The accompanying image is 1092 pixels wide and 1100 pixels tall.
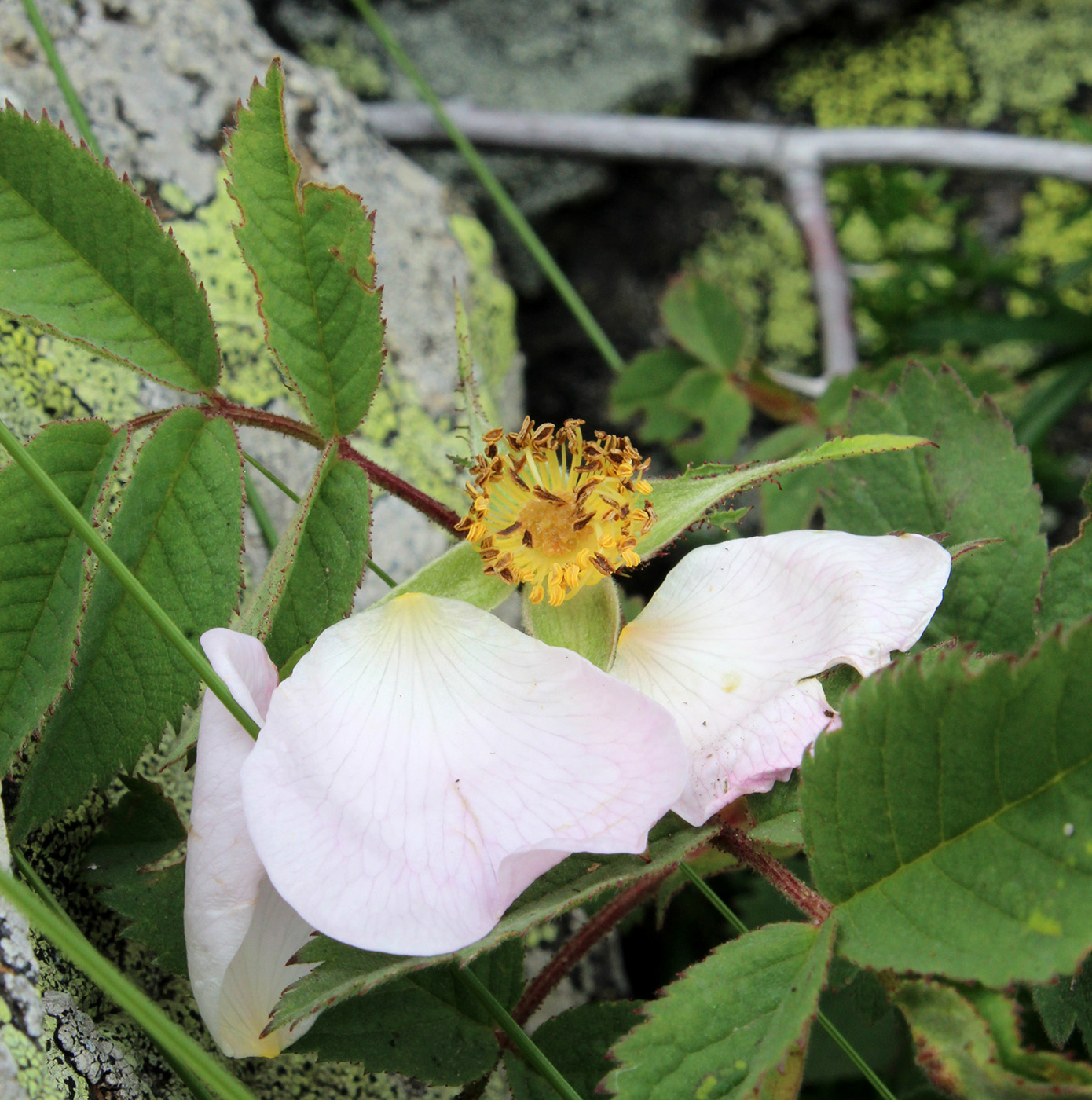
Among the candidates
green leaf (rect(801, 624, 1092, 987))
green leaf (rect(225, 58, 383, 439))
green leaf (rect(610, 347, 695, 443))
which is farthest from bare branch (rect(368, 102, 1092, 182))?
green leaf (rect(801, 624, 1092, 987))

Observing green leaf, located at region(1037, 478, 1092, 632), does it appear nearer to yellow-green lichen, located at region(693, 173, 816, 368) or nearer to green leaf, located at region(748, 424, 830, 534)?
green leaf, located at region(748, 424, 830, 534)

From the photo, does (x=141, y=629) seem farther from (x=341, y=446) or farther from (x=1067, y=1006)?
(x=1067, y=1006)

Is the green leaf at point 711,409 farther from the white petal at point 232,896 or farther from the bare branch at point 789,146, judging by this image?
the white petal at point 232,896

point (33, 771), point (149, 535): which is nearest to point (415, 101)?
point (149, 535)

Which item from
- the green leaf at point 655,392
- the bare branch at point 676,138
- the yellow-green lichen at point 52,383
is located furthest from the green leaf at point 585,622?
the bare branch at point 676,138

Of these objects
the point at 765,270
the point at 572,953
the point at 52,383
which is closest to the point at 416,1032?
the point at 572,953

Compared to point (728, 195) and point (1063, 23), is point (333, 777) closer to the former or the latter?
point (728, 195)
